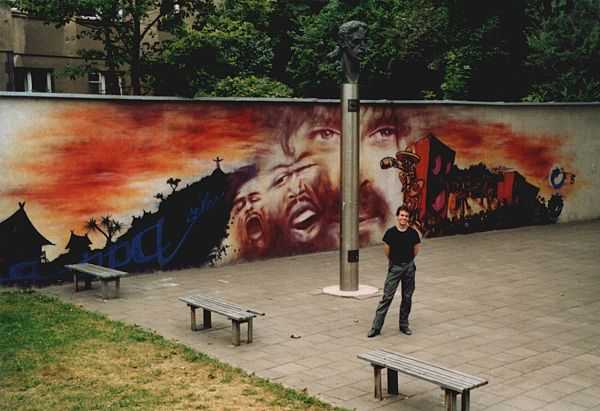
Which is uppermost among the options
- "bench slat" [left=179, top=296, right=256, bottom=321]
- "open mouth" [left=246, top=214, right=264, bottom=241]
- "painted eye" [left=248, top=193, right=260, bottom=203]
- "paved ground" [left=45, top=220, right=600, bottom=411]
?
"painted eye" [left=248, top=193, right=260, bottom=203]

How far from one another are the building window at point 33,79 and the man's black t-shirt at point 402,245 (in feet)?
62.4

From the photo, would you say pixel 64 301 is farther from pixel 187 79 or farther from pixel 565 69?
pixel 565 69

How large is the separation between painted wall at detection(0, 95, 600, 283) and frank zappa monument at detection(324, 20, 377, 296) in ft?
10.5

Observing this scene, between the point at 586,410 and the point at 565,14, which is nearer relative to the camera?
the point at 586,410

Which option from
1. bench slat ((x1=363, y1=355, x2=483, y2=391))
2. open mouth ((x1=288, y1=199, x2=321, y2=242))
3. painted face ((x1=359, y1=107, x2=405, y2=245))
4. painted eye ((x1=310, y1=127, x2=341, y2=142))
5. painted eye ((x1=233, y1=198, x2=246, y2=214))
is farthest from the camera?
painted face ((x1=359, y1=107, x2=405, y2=245))

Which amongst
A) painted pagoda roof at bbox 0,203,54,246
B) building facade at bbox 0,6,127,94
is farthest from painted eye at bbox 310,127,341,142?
building facade at bbox 0,6,127,94

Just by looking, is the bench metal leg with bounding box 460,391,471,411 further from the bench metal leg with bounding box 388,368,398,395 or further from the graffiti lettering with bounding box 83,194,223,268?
the graffiti lettering with bounding box 83,194,223,268

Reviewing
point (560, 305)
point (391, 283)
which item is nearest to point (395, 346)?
point (391, 283)

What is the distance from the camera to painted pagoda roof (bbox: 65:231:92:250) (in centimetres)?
1278

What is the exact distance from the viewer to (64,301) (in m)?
11.6

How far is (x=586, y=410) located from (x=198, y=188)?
8616 mm

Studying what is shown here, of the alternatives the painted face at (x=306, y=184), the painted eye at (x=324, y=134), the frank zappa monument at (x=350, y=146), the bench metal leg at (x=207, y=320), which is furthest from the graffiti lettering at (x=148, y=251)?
the bench metal leg at (x=207, y=320)

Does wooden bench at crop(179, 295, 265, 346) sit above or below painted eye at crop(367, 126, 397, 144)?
below

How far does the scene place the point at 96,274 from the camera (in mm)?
11711
